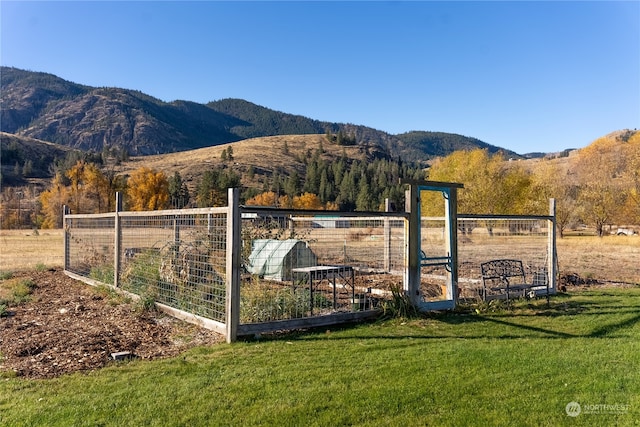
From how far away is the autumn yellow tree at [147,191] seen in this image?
59384 millimetres

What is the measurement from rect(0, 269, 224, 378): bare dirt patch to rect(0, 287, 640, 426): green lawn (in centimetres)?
42

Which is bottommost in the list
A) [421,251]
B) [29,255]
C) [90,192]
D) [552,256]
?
[29,255]

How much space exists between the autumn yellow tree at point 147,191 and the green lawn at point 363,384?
2200 inches

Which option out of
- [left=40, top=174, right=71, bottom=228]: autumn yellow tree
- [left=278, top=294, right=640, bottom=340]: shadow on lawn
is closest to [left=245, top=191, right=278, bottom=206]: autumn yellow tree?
[left=40, top=174, right=71, bottom=228]: autumn yellow tree

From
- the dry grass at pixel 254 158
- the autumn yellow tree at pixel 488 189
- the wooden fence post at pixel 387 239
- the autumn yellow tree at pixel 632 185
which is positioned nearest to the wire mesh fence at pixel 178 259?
the wooden fence post at pixel 387 239

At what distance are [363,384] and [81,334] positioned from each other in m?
4.17

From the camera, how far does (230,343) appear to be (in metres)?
6.19

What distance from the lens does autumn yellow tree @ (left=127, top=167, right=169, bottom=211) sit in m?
59.4

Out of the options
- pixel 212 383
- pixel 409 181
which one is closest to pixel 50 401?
pixel 212 383

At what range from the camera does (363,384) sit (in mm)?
4531

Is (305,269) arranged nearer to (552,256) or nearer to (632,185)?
(552,256)

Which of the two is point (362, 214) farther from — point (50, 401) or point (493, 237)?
point (493, 237)

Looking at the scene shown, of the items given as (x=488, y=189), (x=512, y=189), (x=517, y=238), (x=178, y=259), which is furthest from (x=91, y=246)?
(x=512, y=189)

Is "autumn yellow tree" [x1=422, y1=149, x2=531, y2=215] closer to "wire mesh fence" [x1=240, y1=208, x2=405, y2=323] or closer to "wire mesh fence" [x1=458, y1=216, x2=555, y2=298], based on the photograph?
"wire mesh fence" [x1=458, y1=216, x2=555, y2=298]
